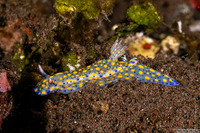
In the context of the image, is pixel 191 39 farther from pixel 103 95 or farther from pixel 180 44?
pixel 103 95

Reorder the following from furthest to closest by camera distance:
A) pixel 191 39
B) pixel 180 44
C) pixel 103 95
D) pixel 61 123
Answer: pixel 180 44, pixel 191 39, pixel 103 95, pixel 61 123

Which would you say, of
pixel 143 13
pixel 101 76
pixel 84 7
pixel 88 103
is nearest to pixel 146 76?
pixel 101 76

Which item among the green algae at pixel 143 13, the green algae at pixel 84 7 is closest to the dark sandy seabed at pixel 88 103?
the green algae at pixel 84 7

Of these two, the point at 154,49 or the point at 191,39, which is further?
the point at 154,49

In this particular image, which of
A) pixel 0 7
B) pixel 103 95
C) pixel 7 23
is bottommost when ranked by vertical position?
pixel 103 95

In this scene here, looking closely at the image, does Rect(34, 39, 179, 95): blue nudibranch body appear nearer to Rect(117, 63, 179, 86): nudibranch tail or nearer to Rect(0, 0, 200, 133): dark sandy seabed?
Rect(117, 63, 179, 86): nudibranch tail

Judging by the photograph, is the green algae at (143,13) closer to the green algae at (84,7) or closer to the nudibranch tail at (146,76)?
the green algae at (84,7)

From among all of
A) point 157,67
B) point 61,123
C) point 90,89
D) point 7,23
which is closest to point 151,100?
point 157,67
